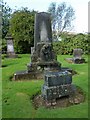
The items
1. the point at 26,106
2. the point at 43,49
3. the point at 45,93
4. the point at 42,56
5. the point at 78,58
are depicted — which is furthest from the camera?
the point at 78,58

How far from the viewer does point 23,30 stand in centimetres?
2808

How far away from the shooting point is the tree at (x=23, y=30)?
90.9 ft

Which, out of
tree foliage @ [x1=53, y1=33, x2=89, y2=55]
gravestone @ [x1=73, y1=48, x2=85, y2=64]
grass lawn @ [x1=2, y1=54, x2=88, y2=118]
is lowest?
grass lawn @ [x1=2, y1=54, x2=88, y2=118]

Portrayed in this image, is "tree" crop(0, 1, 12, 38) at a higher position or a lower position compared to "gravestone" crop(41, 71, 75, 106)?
Result: higher

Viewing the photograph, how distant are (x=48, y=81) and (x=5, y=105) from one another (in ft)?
5.11

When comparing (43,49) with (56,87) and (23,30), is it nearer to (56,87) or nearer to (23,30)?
(56,87)

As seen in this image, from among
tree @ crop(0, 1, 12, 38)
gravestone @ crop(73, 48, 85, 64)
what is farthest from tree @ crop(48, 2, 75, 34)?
gravestone @ crop(73, 48, 85, 64)

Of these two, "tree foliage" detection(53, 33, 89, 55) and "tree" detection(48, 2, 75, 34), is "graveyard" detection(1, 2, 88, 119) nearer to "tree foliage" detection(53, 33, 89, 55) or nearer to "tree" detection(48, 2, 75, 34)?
"tree foliage" detection(53, 33, 89, 55)

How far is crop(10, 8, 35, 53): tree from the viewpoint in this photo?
1091 inches

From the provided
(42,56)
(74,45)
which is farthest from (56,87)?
(74,45)

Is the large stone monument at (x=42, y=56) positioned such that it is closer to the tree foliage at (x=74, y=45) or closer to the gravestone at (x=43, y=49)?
the gravestone at (x=43, y=49)

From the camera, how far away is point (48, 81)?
7.88 meters

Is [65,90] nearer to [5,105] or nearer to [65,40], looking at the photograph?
[5,105]

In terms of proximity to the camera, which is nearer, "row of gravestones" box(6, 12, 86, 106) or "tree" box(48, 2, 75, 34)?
Result: "row of gravestones" box(6, 12, 86, 106)
